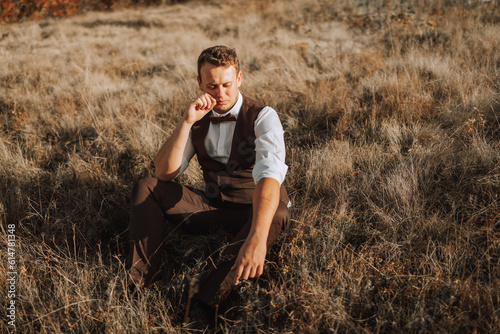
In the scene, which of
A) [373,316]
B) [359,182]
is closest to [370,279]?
[373,316]

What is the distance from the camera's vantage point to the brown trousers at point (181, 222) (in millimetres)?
2254

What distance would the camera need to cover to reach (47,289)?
237 cm

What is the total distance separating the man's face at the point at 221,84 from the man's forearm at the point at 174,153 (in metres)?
0.30

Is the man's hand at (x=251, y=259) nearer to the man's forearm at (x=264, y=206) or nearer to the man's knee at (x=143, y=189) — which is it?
the man's forearm at (x=264, y=206)

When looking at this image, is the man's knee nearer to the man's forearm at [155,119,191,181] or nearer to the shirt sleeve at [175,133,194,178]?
the man's forearm at [155,119,191,181]

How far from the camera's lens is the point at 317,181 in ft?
10.5

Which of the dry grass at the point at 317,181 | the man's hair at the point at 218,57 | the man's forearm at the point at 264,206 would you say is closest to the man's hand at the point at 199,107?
the man's hair at the point at 218,57

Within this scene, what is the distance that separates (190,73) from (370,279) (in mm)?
4940

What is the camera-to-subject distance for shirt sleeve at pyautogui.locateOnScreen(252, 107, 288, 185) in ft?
7.45

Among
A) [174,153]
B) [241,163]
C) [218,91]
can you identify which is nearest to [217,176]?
[241,163]

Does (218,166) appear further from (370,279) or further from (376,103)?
(376,103)

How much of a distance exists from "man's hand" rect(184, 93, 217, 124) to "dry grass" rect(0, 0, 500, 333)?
91 centimetres

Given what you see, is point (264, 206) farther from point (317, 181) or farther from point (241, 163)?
point (317, 181)

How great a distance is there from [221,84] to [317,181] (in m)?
1.23
